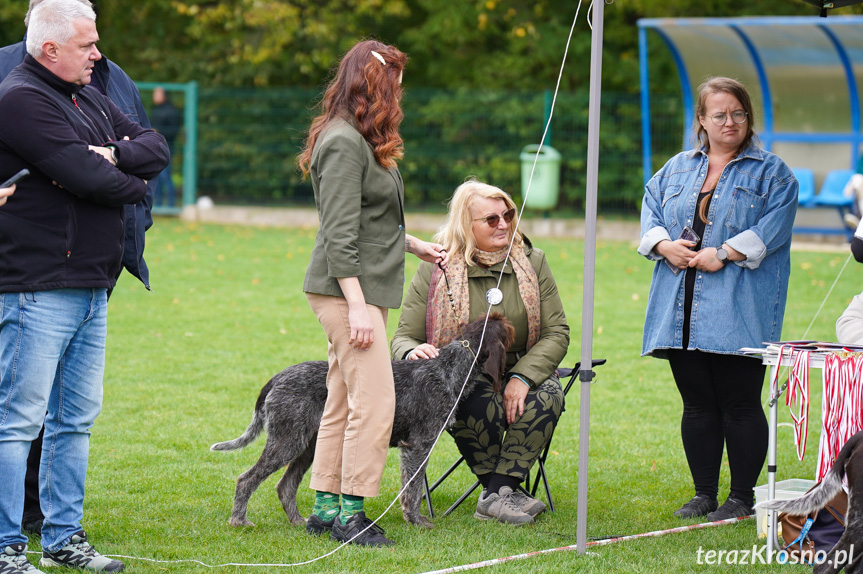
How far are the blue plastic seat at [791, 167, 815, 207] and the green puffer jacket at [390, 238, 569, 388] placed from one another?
1153cm

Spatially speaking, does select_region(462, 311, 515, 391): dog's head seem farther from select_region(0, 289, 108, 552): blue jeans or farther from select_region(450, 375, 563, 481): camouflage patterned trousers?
select_region(0, 289, 108, 552): blue jeans

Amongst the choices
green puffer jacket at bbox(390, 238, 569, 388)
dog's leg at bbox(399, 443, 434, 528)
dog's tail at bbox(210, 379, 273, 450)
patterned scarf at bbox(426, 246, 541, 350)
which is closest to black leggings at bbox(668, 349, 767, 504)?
green puffer jacket at bbox(390, 238, 569, 388)

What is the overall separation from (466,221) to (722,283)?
1.23 metres

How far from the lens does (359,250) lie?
4043 mm

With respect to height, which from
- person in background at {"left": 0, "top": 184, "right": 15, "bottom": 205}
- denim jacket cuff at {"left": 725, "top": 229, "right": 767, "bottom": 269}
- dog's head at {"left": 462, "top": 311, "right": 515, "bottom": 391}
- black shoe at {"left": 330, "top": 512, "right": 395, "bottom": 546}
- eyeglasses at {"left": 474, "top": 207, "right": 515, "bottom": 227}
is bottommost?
black shoe at {"left": 330, "top": 512, "right": 395, "bottom": 546}

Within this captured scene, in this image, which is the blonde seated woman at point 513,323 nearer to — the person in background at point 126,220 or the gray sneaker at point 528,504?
the gray sneaker at point 528,504

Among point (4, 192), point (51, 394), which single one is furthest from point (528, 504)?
point (4, 192)

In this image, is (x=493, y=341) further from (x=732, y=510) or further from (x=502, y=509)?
(x=732, y=510)

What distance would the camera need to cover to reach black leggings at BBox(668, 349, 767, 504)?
4781 mm

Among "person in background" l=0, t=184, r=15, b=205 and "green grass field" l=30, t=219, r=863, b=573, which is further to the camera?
"green grass field" l=30, t=219, r=863, b=573

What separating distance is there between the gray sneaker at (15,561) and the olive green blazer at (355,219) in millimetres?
1410

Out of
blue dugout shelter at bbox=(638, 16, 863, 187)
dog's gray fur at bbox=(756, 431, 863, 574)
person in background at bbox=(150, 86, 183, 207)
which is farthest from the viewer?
person in background at bbox=(150, 86, 183, 207)

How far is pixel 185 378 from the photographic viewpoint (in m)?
7.51

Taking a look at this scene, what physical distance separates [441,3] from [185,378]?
616 inches
